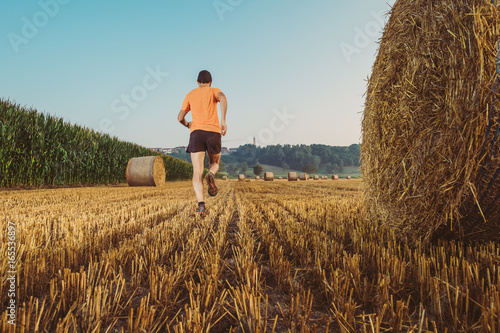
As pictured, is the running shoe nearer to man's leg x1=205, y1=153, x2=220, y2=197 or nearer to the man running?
man's leg x1=205, y1=153, x2=220, y2=197

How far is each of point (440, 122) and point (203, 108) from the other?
127 inches

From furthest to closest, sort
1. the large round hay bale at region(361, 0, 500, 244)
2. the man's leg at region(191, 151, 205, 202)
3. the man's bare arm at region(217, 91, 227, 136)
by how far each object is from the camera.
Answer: the man's bare arm at region(217, 91, 227, 136) → the man's leg at region(191, 151, 205, 202) → the large round hay bale at region(361, 0, 500, 244)

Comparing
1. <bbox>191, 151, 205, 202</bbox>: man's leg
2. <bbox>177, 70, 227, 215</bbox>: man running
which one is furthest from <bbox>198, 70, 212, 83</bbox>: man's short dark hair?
<bbox>191, 151, 205, 202</bbox>: man's leg

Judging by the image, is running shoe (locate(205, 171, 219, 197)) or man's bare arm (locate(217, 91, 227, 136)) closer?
man's bare arm (locate(217, 91, 227, 136))

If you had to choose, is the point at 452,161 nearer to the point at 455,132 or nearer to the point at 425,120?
the point at 455,132

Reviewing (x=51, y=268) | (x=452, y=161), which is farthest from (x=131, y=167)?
(x=452, y=161)

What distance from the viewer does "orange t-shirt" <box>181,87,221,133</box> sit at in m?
4.30

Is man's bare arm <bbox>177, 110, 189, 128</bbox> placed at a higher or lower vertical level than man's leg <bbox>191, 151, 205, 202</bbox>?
higher

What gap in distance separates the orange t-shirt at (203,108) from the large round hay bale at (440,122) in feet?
8.28

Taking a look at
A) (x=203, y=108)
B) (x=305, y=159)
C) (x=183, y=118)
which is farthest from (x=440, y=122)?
(x=305, y=159)

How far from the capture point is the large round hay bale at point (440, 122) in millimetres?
1701

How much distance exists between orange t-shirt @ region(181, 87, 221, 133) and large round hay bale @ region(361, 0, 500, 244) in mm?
2524

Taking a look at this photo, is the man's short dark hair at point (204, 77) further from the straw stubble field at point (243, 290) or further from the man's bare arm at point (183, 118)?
the straw stubble field at point (243, 290)

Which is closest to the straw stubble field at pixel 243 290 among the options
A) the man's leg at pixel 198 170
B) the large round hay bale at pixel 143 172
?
the man's leg at pixel 198 170
